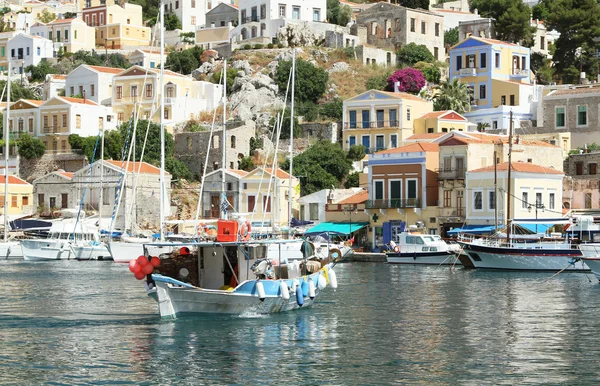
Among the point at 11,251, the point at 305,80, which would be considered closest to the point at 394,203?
the point at 11,251

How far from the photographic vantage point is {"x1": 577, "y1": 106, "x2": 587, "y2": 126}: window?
295ft

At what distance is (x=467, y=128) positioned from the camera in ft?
304

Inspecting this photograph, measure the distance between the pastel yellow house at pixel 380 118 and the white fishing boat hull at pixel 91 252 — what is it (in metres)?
26.2

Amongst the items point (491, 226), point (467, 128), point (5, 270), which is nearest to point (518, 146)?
point (491, 226)

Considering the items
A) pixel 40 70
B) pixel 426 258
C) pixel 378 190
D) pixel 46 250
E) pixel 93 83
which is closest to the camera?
pixel 426 258

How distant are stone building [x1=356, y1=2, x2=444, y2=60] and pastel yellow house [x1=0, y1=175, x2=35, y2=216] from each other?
4078 cm

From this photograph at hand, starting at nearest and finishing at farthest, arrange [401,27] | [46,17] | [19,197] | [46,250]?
[46,250] → [19,197] → [401,27] → [46,17]

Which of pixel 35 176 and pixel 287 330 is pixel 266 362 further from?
pixel 35 176

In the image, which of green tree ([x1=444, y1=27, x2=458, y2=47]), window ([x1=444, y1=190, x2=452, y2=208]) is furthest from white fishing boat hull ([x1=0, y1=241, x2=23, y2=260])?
green tree ([x1=444, y1=27, x2=458, y2=47])

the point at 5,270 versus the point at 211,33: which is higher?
the point at 211,33

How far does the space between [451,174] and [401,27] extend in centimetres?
4365

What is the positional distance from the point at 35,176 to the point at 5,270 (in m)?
34.4

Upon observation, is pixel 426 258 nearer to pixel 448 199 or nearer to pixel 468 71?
pixel 448 199

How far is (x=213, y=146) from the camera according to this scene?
95062 mm
